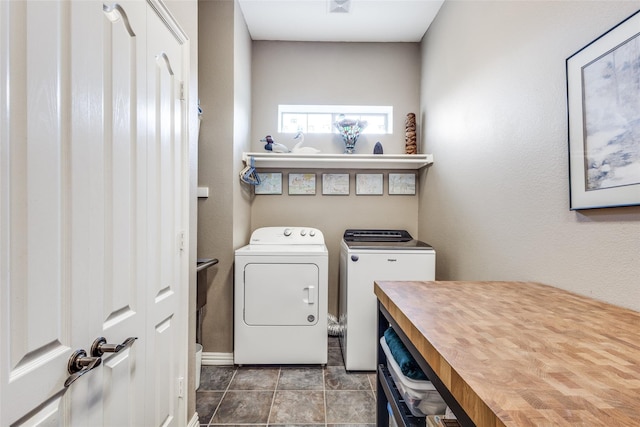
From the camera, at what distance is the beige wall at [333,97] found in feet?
9.71

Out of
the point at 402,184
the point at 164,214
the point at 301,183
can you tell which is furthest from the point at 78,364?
the point at 402,184

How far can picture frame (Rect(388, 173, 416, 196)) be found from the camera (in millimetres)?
2963

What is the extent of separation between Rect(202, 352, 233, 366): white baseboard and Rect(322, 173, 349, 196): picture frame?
166 cm

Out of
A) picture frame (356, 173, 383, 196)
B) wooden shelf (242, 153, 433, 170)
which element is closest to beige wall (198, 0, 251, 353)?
wooden shelf (242, 153, 433, 170)

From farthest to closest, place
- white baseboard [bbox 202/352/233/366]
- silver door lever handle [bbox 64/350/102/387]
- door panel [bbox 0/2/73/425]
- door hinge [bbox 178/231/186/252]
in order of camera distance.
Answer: white baseboard [bbox 202/352/233/366] → door hinge [bbox 178/231/186/252] → silver door lever handle [bbox 64/350/102/387] → door panel [bbox 0/2/73/425]

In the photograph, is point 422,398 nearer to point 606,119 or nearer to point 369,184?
point 606,119

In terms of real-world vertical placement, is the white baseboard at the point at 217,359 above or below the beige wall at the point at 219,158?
below

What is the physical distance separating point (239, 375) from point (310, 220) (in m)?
1.45

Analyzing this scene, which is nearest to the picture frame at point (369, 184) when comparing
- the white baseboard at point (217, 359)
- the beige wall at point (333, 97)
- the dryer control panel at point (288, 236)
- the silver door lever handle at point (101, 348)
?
the beige wall at point (333, 97)

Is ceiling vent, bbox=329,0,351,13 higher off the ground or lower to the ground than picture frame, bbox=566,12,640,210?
higher

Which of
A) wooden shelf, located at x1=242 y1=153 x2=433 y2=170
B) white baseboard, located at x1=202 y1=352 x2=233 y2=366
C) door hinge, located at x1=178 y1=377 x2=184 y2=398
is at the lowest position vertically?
white baseboard, located at x1=202 y1=352 x2=233 y2=366

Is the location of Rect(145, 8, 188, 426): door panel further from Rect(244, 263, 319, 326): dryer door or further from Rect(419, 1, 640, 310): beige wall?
Rect(419, 1, 640, 310): beige wall

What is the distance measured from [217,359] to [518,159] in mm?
2462

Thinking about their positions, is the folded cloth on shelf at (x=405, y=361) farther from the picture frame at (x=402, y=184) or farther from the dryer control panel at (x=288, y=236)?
the picture frame at (x=402, y=184)
